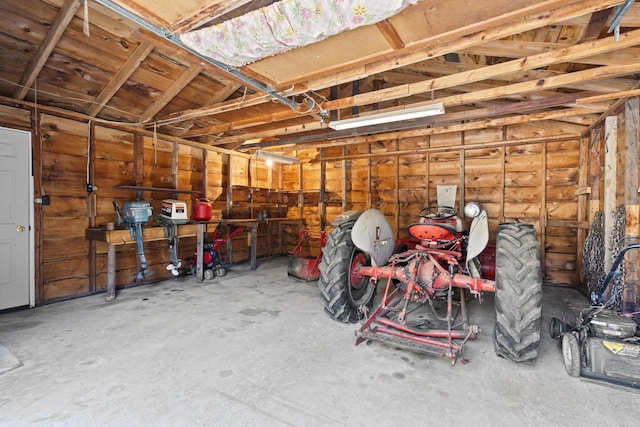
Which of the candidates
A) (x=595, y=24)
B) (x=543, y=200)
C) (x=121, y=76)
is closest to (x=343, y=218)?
(x=595, y=24)

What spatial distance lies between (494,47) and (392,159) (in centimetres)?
349

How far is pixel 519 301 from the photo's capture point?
2.36m

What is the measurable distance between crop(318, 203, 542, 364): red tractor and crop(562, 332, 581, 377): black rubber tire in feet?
0.87

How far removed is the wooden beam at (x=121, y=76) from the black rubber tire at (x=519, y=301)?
3965 millimetres

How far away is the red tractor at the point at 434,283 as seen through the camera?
7.82ft

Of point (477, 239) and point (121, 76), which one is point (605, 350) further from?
point (121, 76)

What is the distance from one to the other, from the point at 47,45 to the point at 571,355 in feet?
18.2

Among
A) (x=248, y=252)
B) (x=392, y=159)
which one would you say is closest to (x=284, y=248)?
(x=248, y=252)

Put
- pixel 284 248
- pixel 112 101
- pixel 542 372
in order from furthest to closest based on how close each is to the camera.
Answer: pixel 284 248
pixel 112 101
pixel 542 372

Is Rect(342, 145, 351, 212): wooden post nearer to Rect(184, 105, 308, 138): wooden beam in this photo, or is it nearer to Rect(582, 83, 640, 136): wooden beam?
Rect(184, 105, 308, 138): wooden beam

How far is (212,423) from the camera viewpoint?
71.2 inches

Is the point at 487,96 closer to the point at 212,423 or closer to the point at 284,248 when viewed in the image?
the point at 212,423

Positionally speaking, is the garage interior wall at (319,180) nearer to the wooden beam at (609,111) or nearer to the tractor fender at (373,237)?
the wooden beam at (609,111)

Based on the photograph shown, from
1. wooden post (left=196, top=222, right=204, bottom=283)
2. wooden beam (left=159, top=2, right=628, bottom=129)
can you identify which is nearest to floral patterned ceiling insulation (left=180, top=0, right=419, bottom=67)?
wooden beam (left=159, top=2, right=628, bottom=129)
